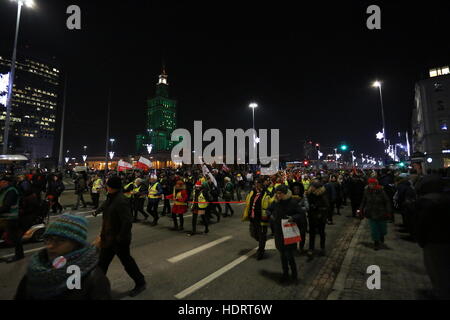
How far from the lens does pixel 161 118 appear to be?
421 feet

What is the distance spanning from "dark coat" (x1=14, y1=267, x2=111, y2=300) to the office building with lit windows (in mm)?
56136

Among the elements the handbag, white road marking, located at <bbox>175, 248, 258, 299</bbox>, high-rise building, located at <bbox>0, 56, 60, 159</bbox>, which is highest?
high-rise building, located at <bbox>0, 56, 60, 159</bbox>

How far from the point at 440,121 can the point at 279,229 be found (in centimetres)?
5838

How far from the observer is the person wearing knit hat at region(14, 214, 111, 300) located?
1700 millimetres

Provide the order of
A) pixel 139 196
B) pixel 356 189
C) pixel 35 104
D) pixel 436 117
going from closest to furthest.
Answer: pixel 139 196
pixel 356 189
pixel 436 117
pixel 35 104

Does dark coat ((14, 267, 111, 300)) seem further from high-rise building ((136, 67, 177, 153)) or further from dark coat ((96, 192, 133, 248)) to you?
high-rise building ((136, 67, 177, 153))

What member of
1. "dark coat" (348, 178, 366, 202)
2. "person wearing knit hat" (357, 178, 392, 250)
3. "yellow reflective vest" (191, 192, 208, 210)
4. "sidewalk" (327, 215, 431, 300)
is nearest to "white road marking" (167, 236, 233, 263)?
"yellow reflective vest" (191, 192, 208, 210)

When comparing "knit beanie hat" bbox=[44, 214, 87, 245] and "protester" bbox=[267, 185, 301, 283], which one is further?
"protester" bbox=[267, 185, 301, 283]

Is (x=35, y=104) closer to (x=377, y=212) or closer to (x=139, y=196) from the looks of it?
(x=139, y=196)

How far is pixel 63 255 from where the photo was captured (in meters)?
1.84

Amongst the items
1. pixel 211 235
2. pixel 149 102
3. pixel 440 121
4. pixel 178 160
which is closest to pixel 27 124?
pixel 149 102

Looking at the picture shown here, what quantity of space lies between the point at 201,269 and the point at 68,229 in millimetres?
3703

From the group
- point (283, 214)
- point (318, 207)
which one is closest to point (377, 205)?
point (318, 207)
